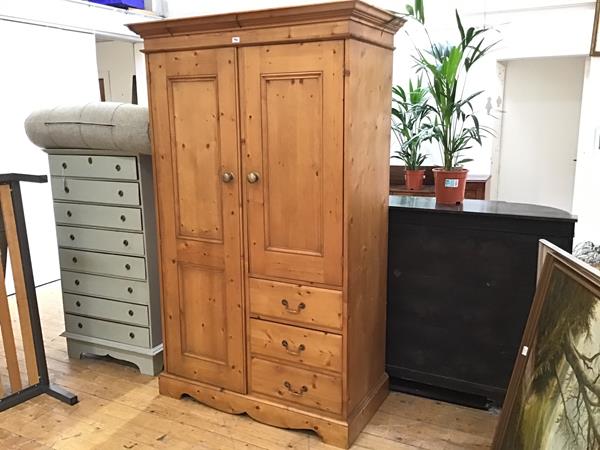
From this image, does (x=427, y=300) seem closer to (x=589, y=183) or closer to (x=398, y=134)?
(x=398, y=134)

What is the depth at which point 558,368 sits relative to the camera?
1612 millimetres

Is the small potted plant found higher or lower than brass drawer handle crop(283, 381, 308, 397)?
higher

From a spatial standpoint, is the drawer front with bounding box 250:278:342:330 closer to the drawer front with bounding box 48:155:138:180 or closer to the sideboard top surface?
the sideboard top surface

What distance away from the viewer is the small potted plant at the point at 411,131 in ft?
13.8

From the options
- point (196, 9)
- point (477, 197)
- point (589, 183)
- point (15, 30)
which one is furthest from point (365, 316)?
point (196, 9)

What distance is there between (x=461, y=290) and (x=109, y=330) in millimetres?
1866

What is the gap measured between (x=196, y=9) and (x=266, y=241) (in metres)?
4.72

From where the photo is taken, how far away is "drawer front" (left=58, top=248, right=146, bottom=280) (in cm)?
283

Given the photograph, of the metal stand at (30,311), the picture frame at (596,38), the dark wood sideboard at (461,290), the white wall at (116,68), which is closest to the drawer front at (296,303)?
the dark wood sideboard at (461,290)

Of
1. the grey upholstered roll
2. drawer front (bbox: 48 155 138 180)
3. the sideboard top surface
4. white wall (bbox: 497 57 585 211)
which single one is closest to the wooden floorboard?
the sideboard top surface

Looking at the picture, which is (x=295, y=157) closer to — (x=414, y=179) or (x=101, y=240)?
(x=101, y=240)

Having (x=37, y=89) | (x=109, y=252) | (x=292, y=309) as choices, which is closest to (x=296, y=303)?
(x=292, y=309)

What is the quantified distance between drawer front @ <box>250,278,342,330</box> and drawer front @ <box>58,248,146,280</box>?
0.79m

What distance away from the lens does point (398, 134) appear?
5016 mm
